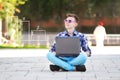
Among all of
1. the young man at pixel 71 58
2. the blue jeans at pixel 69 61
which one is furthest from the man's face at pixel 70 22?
the blue jeans at pixel 69 61

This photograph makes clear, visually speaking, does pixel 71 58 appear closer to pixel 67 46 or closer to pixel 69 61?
pixel 69 61

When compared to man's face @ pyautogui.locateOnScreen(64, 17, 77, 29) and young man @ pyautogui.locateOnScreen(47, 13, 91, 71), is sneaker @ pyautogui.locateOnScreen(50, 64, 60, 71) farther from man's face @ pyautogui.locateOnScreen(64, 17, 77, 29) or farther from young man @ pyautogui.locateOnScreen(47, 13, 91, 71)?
man's face @ pyautogui.locateOnScreen(64, 17, 77, 29)

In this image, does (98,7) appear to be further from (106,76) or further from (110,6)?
(106,76)

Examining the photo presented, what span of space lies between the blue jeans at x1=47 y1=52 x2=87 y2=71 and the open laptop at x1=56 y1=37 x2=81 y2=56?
0.33ft

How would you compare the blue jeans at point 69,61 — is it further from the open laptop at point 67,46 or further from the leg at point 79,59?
the open laptop at point 67,46

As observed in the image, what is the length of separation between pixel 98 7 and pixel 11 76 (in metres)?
31.8

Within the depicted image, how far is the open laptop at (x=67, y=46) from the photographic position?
10.6 m

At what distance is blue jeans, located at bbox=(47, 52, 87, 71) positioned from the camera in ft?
34.6

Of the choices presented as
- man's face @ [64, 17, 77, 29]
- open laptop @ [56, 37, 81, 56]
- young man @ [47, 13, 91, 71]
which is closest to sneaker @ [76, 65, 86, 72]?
young man @ [47, 13, 91, 71]

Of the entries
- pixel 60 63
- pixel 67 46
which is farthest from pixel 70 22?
pixel 60 63

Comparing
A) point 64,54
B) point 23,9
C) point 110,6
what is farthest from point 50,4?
point 64,54

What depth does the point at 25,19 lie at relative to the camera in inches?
1588

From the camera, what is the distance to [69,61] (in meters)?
10.7

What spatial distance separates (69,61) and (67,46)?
330 mm
